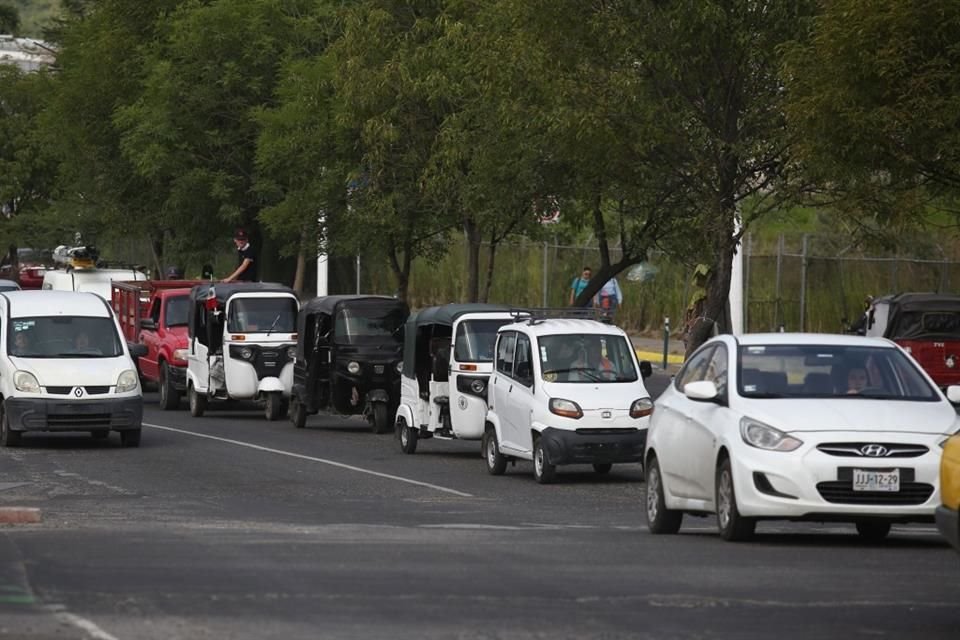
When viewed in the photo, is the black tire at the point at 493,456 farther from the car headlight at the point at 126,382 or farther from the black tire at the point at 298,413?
the black tire at the point at 298,413

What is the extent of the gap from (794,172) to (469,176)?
678cm

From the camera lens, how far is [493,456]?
958 inches

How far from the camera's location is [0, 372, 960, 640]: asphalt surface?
34.4 ft

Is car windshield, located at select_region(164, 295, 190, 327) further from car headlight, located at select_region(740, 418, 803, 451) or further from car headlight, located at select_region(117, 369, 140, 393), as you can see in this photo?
car headlight, located at select_region(740, 418, 803, 451)

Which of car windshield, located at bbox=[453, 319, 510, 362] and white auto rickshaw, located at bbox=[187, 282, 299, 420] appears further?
white auto rickshaw, located at bbox=[187, 282, 299, 420]

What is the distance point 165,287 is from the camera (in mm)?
40781

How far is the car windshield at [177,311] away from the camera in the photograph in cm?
3834

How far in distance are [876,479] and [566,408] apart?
882 centimetres

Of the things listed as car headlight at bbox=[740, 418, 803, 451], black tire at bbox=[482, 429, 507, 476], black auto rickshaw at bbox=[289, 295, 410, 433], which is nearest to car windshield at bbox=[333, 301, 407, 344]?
black auto rickshaw at bbox=[289, 295, 410, 433]

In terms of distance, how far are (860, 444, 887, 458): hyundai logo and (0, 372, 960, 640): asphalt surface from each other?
2.25 feet

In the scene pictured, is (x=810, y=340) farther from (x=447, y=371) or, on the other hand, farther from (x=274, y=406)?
(x=274, y=406)

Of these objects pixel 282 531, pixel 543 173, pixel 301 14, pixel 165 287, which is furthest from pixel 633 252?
pixel 282 531

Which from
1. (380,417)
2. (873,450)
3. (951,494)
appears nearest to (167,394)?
(380,417)

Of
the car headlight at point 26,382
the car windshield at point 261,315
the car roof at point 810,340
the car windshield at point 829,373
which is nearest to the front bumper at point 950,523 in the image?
the car windshield at point 829,373
